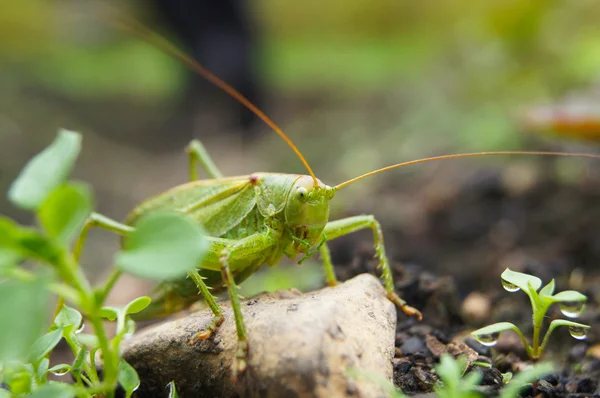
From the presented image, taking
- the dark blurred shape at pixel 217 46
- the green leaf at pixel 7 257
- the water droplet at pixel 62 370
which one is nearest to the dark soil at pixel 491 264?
the water droplet at pixel 62 370

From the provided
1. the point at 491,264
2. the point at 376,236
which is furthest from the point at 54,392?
the point at 491,264

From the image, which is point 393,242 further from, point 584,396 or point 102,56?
point 102,56

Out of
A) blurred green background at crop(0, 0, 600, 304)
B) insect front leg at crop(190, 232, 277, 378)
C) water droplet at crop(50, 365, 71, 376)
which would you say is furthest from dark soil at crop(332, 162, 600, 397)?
water droplet at crop(50, 365, 71, 376)

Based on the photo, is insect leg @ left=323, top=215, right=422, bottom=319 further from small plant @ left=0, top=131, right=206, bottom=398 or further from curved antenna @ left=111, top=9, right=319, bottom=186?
small plant @ left=0, top=131, right=206, bottom=398

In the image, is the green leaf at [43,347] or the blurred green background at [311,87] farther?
the blurred green background at [311,87]

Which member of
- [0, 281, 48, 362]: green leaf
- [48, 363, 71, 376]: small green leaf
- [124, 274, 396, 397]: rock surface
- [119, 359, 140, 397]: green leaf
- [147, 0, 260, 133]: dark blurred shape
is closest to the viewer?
[0, 281, 48, 362]: green leaf

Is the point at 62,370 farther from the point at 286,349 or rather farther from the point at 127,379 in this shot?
the point at 286,349

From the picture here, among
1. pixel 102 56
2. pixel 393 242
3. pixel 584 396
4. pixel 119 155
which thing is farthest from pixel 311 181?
pixel 102 56

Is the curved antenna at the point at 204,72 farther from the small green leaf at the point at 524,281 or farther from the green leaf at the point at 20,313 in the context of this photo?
the green leaf at the point at 20,313
